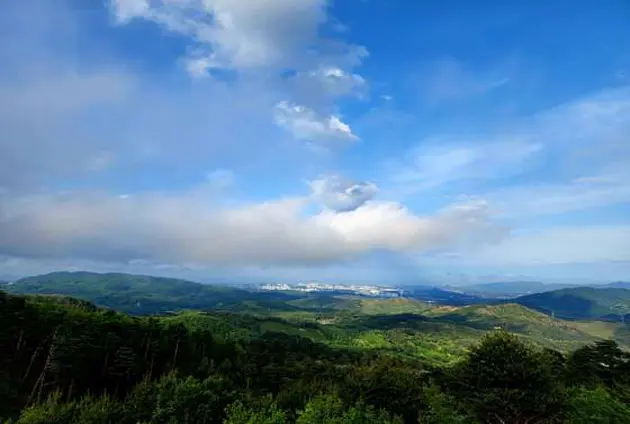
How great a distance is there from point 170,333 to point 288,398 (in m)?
48.9

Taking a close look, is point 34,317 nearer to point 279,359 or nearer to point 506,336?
point 279,359

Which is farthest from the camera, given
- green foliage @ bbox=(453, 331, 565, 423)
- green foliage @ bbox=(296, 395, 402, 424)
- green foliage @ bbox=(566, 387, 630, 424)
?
green foliage @ bbox=(453, 331, 565, 423)

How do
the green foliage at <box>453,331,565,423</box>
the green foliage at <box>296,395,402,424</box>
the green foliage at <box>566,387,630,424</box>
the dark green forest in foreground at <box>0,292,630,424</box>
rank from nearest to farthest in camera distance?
the green foliage at <box>296,395,402,424</box>, the green foliage at <box>566,387,630,424</box>, the green foliage at <box>453,331,565,423</box>, the dark green forest in foreground at <box>0,292,630,424</box>

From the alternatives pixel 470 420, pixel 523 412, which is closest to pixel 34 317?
pixel 470 420

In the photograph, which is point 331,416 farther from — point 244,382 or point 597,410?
point 244,382

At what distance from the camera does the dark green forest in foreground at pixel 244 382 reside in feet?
170

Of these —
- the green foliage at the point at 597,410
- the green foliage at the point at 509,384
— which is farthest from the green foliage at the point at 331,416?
the green foliage at the point at 597,410

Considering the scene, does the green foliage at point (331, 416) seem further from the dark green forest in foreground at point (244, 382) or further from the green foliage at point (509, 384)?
the green foliage at point (509, 384)

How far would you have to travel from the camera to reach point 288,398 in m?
79.4

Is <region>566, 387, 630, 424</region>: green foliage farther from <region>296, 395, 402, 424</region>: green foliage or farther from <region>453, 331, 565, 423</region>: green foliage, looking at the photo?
<region>296, 395, 402, 424</region>: green foliage

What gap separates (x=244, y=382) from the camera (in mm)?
106812

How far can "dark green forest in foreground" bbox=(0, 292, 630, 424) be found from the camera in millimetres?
51906

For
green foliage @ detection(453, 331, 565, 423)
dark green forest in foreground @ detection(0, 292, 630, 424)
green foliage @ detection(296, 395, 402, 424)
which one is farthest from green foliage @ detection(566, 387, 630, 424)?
green foliage @ detection(296, 395, 402, 424)

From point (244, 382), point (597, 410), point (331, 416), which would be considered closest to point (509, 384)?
point (597, 410)
